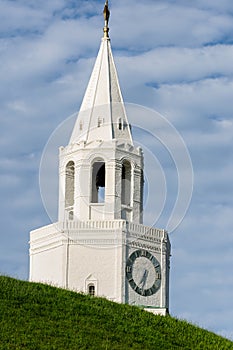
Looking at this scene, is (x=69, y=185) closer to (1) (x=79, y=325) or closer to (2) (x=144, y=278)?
(2) (x=144, y=278)

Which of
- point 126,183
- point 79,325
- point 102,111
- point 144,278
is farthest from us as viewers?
point 102,111

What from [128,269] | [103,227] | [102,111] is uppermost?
[102,111]

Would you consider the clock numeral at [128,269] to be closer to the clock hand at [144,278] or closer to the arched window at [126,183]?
the clock hand at [144,278]

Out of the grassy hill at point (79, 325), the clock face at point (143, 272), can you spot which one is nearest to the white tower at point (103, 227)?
the clock face at point (143, 272)

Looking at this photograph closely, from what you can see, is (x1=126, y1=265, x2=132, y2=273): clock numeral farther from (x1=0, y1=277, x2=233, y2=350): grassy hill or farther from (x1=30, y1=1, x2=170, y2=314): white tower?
(x1=0, y1=277, x2=233, y2=350): grassy hill

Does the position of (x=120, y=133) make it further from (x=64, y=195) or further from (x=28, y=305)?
(x=28, y=305)

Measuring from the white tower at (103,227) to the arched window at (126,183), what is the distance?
0.17 ft

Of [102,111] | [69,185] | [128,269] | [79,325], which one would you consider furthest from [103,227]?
[79,325]

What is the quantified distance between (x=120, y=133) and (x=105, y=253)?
7706 mm

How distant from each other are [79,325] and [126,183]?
80.7 ft

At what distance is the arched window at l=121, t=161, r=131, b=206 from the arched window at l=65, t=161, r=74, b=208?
2756 millimetres

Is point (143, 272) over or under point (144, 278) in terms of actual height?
over

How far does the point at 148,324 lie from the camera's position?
6125 cm

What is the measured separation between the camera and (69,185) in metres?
82.1
